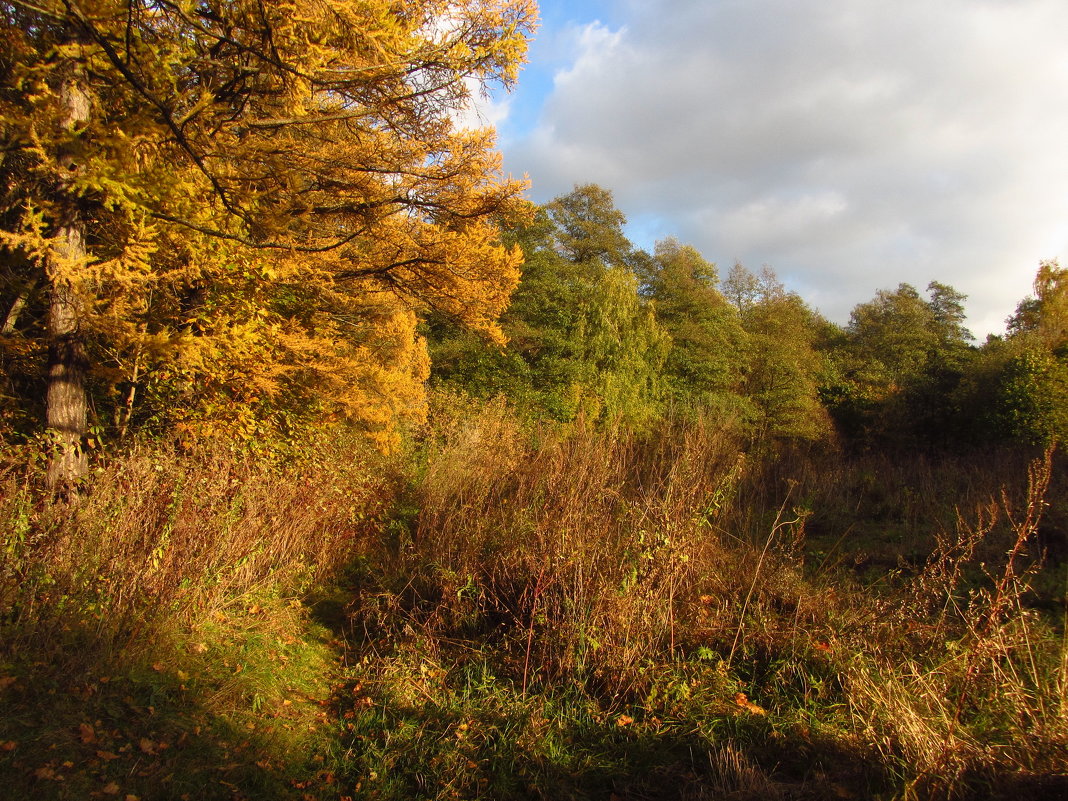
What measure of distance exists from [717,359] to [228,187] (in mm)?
26528

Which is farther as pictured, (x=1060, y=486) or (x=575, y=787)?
(x=1060, y=486)

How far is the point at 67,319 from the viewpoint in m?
5.83

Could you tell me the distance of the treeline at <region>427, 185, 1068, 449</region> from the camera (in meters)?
19.5

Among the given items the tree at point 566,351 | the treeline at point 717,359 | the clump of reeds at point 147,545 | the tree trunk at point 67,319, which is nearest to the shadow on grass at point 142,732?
the clump of reeds at point 147,545

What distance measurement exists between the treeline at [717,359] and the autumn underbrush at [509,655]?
12.5 metres

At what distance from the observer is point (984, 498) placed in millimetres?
8875

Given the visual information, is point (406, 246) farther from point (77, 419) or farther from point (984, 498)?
point (984, 498)

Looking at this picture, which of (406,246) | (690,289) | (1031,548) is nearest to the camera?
(1031,548)

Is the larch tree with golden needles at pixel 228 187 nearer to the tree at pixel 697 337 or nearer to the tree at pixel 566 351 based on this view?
the tree at pixel 566 351

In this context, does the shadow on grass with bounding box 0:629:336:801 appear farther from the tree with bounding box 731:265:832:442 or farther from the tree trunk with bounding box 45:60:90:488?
the tree with bounding box 731:265:832:442

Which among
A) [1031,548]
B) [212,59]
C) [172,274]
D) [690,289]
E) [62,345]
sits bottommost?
[1031,548]

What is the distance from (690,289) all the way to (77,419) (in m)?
30.0

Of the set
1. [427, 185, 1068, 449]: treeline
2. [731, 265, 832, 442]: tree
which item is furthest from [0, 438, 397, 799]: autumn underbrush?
[731, 265, 832, 442]: tree

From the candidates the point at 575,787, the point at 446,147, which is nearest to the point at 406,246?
the point at 446,147
